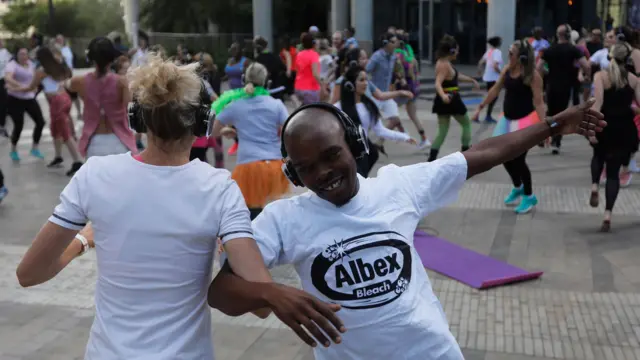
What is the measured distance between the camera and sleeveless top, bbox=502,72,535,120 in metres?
8.03

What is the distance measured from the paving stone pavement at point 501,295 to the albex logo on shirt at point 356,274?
2.38m

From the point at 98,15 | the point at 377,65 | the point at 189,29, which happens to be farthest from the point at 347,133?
the point at 98,15

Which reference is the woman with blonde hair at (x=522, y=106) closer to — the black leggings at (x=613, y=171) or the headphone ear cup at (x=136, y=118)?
the black leggings at (x=613, y=171)

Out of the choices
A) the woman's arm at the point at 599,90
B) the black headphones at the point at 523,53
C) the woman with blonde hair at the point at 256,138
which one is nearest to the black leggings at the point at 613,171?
the woman's arm at the point at 599,90

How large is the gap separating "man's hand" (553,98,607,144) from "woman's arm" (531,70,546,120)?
5.40 meters

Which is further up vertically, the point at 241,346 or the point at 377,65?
the point at 377,65

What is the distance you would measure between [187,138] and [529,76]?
6482 millimetres

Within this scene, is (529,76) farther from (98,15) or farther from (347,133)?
(98,15)

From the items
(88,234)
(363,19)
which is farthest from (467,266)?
(363,19)

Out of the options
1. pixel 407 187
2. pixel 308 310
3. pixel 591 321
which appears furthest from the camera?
pixel 591 321

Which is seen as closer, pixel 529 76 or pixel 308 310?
pixel 308 310

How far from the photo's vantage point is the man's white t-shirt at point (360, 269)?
220 cm

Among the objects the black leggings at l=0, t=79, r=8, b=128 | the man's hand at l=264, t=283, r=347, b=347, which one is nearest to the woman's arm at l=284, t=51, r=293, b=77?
the black leggings at l=0, t=79, r=8, b=128

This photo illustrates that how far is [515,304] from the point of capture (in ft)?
17.5
